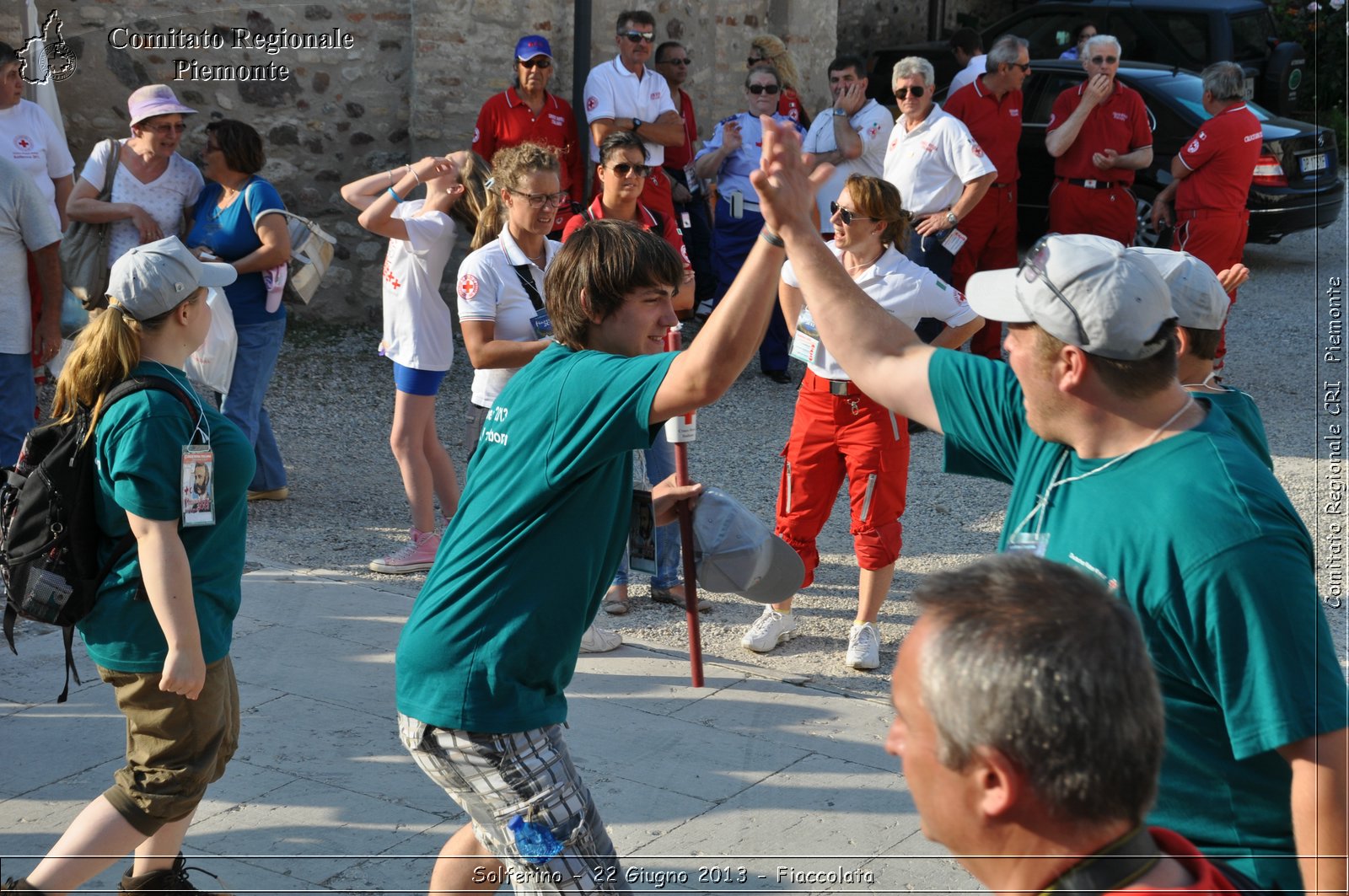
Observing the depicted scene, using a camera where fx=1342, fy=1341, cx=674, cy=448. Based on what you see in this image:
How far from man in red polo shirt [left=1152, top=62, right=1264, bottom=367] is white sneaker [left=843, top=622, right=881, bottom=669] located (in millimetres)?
4938

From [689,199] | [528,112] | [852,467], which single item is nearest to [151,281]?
[852,467]

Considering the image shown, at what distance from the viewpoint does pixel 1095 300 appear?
2236 millimetres

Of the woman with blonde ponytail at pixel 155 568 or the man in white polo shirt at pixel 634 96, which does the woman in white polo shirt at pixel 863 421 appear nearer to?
the woman with blonde ponytail at pixel 155 568

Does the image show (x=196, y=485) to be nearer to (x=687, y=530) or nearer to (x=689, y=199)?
(x=687, y=530)

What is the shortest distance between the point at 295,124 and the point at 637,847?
24.0 feet

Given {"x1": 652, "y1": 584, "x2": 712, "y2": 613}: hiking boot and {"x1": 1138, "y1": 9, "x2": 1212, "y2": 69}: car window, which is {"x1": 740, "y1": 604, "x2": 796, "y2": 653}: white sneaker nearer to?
{"x1": 652, "y1": 584, "x2": 712, "y2": 613}: hiking boot

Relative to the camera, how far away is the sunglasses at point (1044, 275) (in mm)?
2246

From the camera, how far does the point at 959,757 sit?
59.9 inches

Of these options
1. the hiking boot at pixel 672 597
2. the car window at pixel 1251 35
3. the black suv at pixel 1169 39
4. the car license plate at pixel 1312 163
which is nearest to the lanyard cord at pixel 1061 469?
the hiking boot at pixel 672 597

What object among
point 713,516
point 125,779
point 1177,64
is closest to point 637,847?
point 713,516

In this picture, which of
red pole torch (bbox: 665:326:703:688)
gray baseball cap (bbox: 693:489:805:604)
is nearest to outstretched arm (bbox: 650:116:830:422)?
red pole torch (bbox: 665:326:703:688)

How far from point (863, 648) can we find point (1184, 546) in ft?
11.0

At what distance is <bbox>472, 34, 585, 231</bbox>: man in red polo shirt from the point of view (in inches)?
359

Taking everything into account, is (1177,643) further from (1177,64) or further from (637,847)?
(1177,64)
